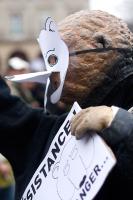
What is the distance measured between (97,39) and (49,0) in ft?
130

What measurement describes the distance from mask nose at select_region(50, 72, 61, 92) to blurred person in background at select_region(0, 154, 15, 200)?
8.28 feet

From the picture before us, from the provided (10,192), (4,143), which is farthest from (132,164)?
(10,192)

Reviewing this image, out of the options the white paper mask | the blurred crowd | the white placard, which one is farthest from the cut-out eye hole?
the blurred crowd

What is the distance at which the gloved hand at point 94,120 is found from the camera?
1.99m

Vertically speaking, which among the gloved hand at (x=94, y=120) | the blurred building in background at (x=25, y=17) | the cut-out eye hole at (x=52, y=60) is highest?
the cut-out eye hole at (x=52, y=60)

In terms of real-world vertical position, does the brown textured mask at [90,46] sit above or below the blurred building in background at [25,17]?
above

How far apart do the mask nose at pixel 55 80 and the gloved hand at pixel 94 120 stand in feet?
1.07

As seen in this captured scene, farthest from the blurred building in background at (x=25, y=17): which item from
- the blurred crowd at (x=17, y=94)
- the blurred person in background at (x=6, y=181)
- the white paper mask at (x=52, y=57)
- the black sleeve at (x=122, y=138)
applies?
the black sleeve at (x=122, y=138)

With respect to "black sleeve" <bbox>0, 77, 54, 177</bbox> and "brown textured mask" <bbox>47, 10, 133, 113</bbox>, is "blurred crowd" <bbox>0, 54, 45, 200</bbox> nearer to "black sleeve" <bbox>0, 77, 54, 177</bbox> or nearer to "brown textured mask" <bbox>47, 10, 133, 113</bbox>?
"black sleeve" <bbox>0, 77, 54, 177</bbox>

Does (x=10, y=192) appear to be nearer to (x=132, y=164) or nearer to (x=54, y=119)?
(x=54, y=119)

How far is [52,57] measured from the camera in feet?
7.82

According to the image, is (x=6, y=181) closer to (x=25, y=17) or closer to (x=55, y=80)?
(x=55, y=80)

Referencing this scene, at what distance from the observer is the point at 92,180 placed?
200 cm

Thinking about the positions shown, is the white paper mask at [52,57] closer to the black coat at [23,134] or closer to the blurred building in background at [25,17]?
the black coat at [23,134]
